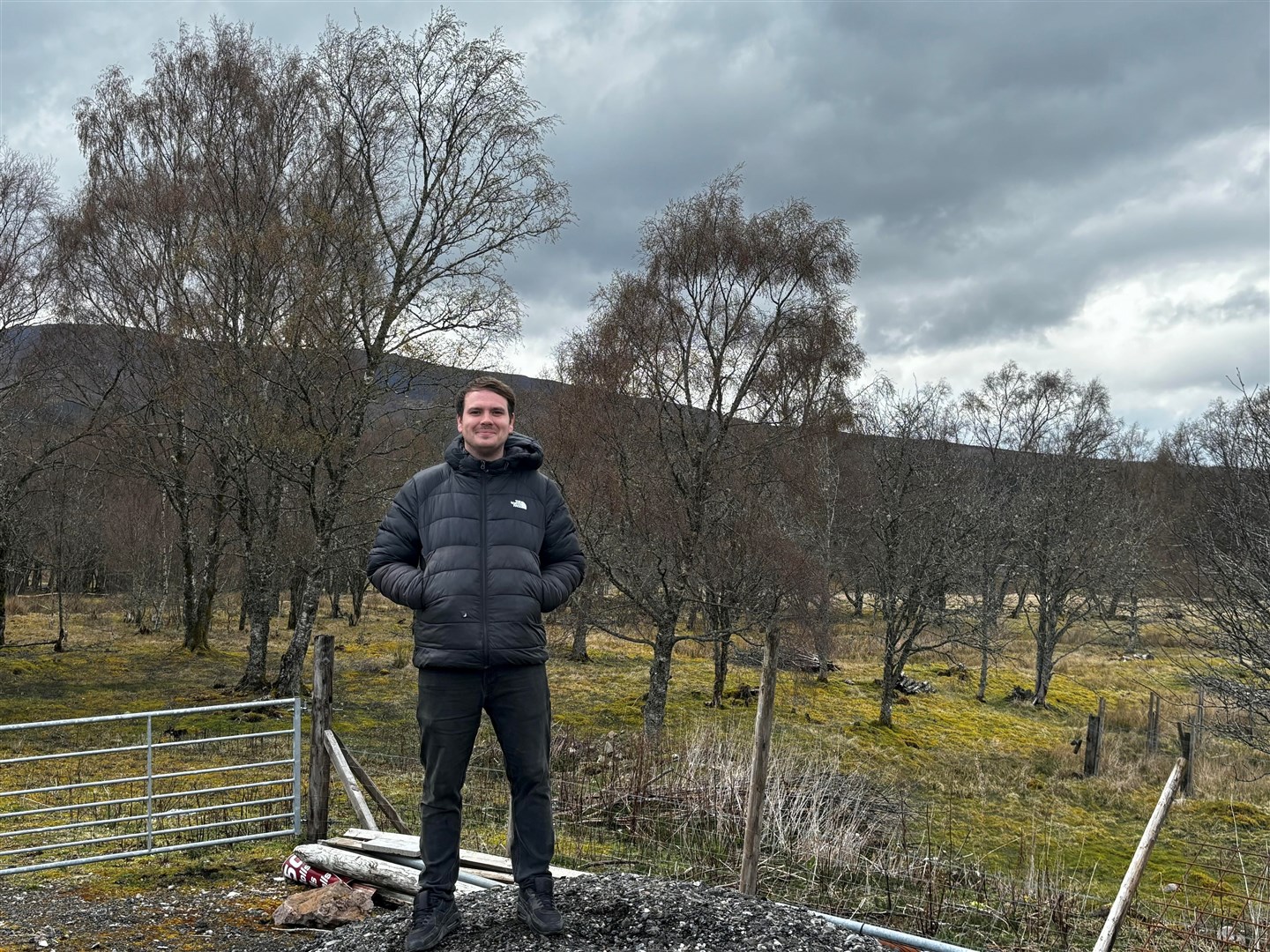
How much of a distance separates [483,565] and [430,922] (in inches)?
64.9

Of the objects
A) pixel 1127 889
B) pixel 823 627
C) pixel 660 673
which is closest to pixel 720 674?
pixel 823 627

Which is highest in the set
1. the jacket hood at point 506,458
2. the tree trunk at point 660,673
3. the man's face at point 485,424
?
the man's face at point 485,424

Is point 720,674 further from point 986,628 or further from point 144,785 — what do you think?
point 144,785

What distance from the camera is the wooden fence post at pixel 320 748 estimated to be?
6184mm

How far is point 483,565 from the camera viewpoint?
385 centimetres

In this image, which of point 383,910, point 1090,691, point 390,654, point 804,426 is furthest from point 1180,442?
point 383,910

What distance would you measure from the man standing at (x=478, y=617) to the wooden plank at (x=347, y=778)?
2.36m

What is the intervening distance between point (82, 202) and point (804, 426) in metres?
19.4

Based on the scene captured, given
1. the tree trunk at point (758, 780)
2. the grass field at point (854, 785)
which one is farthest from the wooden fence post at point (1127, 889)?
the tree trunk at point (758, 780)

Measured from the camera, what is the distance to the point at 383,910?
17.1 ft

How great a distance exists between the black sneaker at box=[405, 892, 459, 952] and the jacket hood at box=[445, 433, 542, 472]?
1989 millimetres

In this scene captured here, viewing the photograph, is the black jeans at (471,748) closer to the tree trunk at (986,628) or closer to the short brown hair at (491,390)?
the short brown hair at (491,390)

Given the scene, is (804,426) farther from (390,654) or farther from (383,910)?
(390,654)

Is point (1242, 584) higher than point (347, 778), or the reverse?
point (1242, 584)
